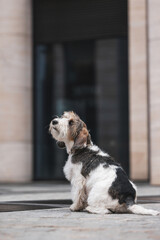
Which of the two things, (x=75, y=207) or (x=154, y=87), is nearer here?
(x=75, y=207)

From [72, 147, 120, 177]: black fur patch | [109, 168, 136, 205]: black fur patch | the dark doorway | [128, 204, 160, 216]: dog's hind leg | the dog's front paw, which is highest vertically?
the dark doorway

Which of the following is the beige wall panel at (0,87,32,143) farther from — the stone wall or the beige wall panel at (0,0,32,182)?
the stone wall

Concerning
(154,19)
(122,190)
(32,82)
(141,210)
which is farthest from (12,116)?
(141,210)

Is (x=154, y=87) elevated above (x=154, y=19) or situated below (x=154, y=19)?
below

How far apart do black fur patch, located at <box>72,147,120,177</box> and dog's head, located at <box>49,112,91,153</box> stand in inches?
3.6

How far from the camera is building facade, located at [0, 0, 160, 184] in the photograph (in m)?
17.0

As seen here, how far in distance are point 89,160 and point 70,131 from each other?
1.49 feet

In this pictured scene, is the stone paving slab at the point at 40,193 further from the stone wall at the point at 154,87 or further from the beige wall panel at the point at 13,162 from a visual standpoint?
the beige wall panel at the point at 13,162

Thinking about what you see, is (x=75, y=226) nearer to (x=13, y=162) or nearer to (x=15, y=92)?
(x=13, y=162)

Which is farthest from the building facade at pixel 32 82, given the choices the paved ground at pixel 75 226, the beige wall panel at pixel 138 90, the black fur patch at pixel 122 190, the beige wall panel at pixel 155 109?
the paved ground at pixel 75 226

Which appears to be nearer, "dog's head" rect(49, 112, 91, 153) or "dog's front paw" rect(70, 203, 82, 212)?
"dog's head" rect(49, 112, 91, 153)

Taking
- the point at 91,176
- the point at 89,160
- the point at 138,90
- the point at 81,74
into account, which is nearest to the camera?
the point at 91,176

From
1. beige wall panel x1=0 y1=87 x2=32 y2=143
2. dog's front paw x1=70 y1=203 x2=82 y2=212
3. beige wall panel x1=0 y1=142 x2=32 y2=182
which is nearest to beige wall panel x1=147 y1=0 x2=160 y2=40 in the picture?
beige wall panel x1=0 y1=87 x2=32 y2=143

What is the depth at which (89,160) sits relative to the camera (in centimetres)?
777
